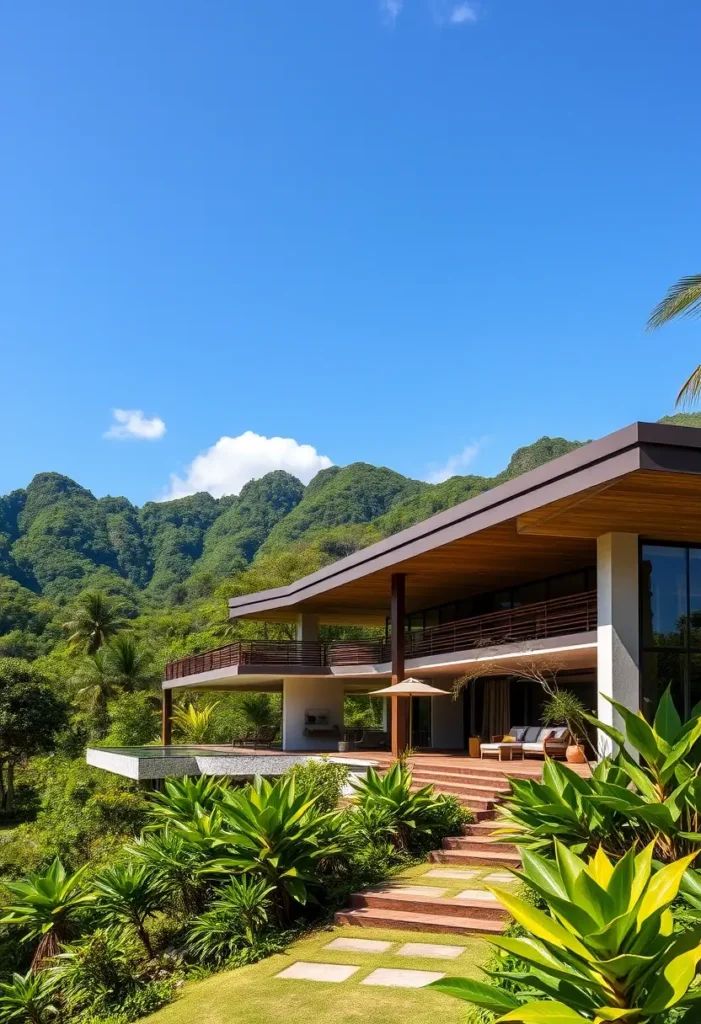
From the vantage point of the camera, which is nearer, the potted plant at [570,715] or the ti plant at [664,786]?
the ti plant at [664,786]

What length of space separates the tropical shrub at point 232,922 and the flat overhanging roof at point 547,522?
633 cm

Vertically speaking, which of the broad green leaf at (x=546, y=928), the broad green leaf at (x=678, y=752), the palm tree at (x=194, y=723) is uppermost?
the broad green leaf at (x=678, y=752)

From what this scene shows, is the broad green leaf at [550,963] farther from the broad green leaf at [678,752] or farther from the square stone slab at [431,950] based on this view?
the square stone slab at [431,950]

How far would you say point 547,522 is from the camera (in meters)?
14.3

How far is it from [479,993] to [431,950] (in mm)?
4737

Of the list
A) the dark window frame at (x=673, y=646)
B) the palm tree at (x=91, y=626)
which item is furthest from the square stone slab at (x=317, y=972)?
the palm tree at (x=91, y=626)

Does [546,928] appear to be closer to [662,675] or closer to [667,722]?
[667,722]

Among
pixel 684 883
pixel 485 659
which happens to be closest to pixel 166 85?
pixel 485 659

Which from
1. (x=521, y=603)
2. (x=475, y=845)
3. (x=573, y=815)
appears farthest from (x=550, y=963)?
(x=521, y=603)

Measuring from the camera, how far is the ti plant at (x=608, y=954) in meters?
3.39

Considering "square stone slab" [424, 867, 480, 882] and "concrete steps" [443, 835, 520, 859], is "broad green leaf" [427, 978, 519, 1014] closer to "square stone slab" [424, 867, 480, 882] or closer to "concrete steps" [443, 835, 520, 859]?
"square stone slab" [424, 867, 480, 882]

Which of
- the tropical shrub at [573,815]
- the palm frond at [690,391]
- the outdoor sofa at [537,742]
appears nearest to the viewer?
the tropical shrub at [573,815]

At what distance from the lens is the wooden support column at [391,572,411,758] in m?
22.0

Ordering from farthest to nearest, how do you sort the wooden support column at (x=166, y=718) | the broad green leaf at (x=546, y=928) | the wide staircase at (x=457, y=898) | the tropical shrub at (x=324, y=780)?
the wooden support column at (x=166, y=718)
the tropical shrub at (x=324, y=780)
the wide staircase at (x=457, y=898)
the broad green leaf at (x=546, y=928)
